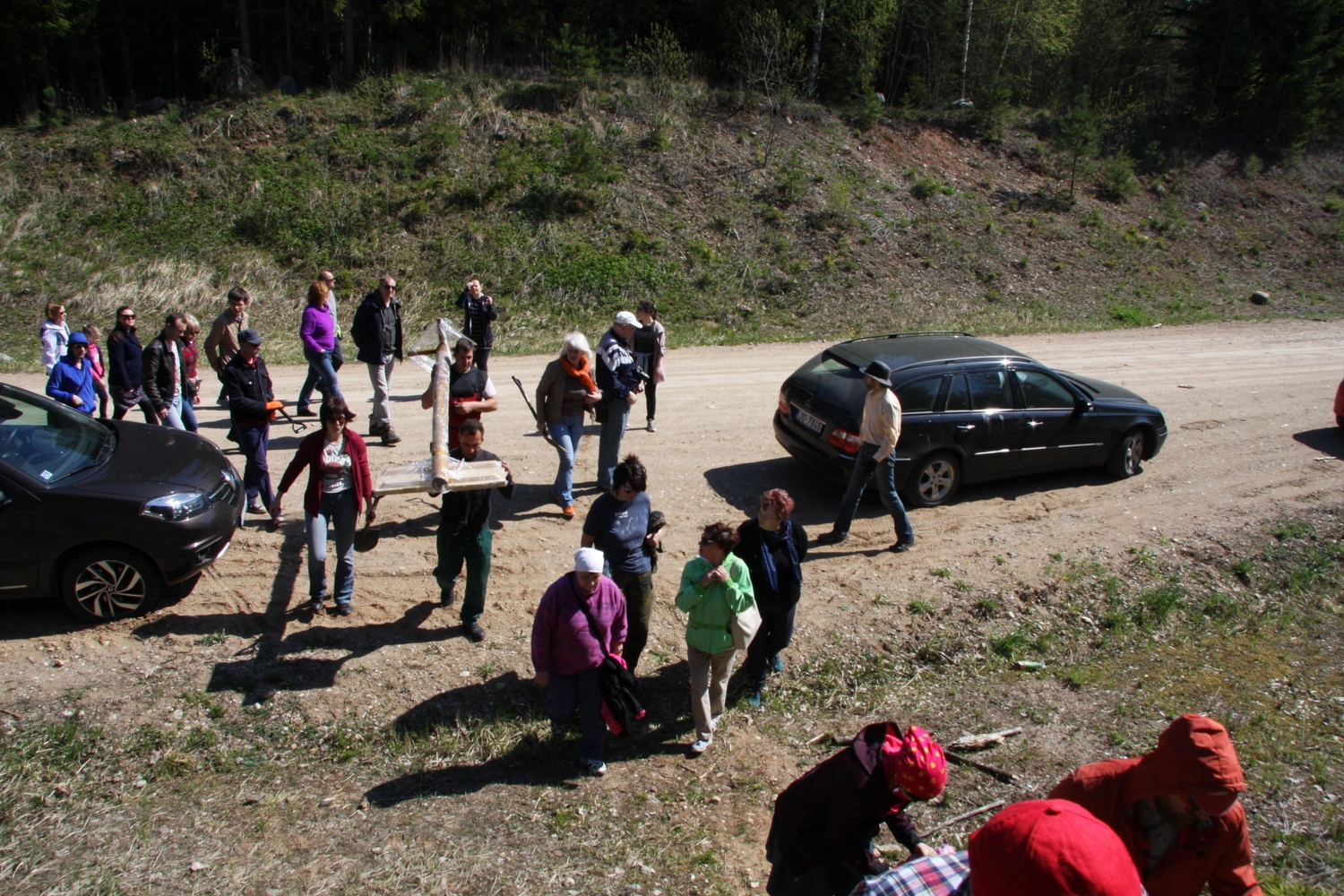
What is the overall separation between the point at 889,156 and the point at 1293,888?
2480 centimetres

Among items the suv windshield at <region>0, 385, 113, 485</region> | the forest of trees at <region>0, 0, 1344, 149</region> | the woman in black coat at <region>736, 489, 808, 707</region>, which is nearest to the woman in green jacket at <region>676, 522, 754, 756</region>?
the woman in black coat at <region>736, 489, 808, 707</region>

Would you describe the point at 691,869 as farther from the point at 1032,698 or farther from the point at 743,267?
the point at 743,267

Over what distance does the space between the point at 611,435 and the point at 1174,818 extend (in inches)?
234

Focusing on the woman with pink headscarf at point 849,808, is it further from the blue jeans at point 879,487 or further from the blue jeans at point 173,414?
the blue jeans at point 173,414

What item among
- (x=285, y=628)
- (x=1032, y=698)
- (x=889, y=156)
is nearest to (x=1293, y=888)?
(x=1032, y=698)

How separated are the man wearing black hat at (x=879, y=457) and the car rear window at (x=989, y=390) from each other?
1.15 m

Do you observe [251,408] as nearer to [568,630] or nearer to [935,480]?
[568,630]

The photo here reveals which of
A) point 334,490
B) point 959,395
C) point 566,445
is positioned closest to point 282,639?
point 334,490

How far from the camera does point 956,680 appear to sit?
6809 millimetres

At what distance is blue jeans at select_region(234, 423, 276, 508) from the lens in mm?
7473

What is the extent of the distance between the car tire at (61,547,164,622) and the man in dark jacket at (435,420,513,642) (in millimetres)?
2089

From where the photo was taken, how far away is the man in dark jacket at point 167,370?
332 inches

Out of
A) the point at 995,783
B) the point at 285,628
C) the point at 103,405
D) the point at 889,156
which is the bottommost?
the point at 995,783

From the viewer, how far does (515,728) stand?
5.85 meters
